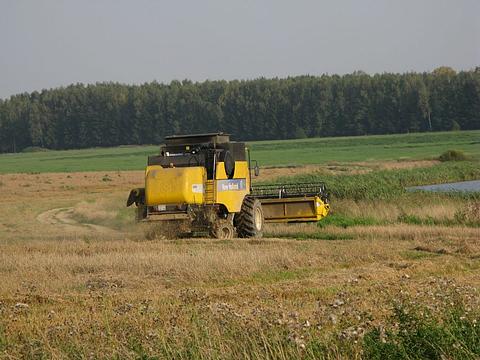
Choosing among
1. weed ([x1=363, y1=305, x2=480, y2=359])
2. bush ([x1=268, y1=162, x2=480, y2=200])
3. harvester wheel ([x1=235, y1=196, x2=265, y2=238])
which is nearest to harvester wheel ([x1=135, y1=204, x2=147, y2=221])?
harvester wheel ([x1=235, y1=196, x2=265, y2=238])

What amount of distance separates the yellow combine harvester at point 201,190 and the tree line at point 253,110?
305 feet

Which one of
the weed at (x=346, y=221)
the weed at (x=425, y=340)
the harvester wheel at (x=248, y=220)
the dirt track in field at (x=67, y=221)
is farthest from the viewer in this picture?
the dirt track in field at (x=67, y=221)

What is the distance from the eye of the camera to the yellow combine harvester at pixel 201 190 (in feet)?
71.0

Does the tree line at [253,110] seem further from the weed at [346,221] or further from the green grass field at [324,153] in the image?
the weed at [346,221]

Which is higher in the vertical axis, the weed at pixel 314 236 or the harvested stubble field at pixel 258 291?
the harvested stubble field at pixel 258 291

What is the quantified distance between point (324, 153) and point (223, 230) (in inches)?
2456

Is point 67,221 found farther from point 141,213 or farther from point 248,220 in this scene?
point 248,220

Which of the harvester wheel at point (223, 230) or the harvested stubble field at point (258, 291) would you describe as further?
the harvester wheel at point (223, 230)

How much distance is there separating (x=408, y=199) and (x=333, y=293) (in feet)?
62.7

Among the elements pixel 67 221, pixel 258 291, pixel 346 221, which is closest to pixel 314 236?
pixel 346 221

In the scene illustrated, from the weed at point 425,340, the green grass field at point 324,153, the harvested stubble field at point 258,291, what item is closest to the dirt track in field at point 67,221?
the harvested stubble field at point 258,291

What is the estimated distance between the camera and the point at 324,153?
8419 cm

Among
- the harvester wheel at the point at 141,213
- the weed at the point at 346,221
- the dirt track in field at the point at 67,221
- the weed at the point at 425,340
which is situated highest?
the weed at the point at 425,340

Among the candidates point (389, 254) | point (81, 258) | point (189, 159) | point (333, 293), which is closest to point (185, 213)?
point (189, 159)
